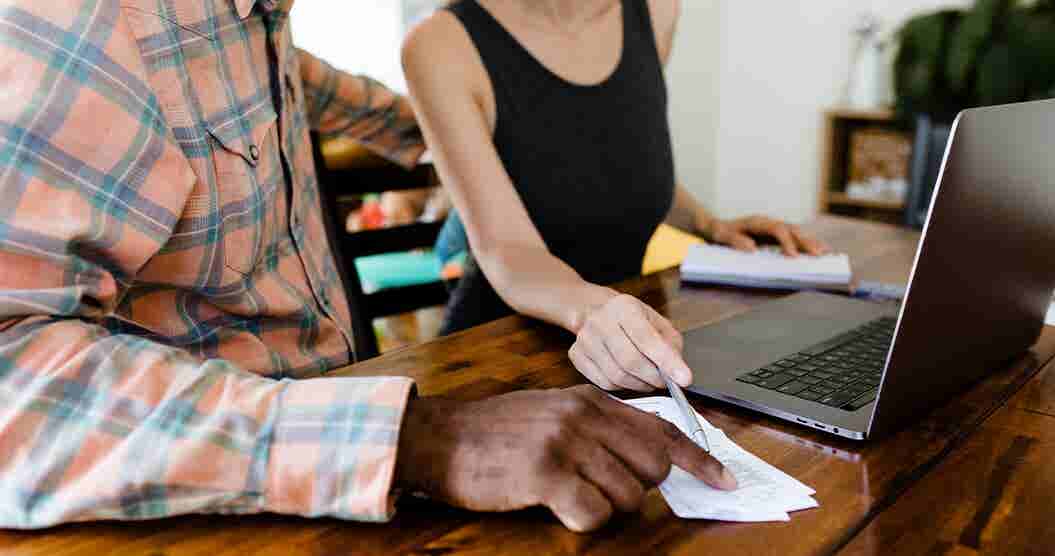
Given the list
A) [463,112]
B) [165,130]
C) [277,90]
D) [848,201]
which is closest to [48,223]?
[165,130]

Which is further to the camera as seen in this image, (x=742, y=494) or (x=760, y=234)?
(x=760, y=234)

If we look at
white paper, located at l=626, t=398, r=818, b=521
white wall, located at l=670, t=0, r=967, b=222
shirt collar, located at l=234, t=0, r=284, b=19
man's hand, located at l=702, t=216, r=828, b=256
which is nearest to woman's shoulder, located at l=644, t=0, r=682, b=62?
man's hand, located at l=702, t=216, r=828, b=256

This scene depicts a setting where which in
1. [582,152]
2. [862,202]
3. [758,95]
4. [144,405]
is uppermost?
[758,95]

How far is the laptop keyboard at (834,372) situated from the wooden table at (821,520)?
0.05 metres

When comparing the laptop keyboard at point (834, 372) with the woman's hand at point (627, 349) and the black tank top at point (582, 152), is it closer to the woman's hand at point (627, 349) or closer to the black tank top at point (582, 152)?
the woman's hand at point (627, 349)

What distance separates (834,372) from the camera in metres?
0.83

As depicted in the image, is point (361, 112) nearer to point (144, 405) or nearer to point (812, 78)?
point (144, 405)

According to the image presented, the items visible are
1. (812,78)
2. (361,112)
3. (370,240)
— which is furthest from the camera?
(812,78)

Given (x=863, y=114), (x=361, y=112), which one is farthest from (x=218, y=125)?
(x=863, y=114)

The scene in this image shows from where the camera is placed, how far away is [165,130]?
75cm

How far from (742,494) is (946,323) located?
0.22 metres

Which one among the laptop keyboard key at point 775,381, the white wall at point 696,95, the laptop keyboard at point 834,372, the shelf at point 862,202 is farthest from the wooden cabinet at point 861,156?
the laptop keyboard key at point 775,381

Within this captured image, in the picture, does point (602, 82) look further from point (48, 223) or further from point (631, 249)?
point (48, 223)

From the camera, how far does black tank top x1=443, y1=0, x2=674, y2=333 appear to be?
138 cm
